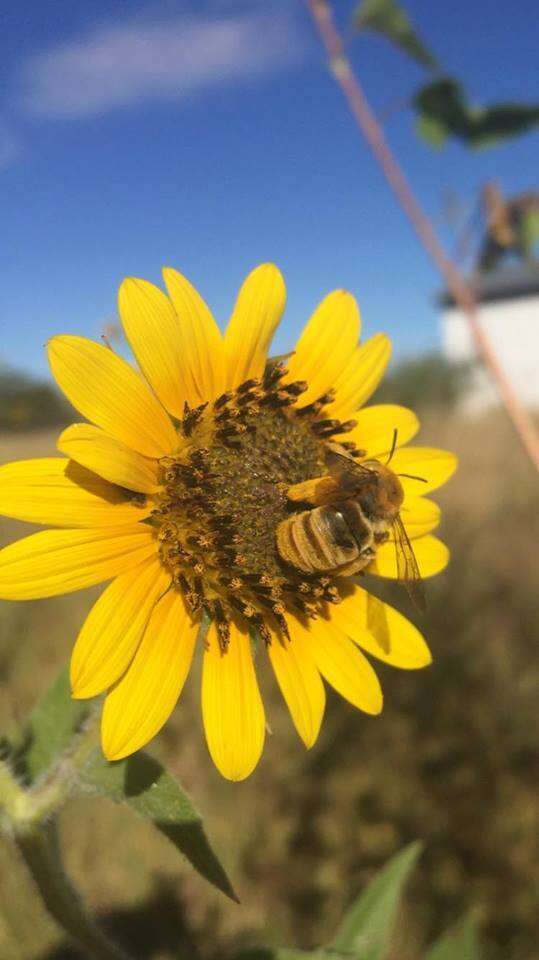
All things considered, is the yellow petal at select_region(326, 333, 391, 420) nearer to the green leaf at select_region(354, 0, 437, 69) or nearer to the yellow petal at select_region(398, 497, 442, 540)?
the yellow petal at select_region(398, 497, 442, 540)

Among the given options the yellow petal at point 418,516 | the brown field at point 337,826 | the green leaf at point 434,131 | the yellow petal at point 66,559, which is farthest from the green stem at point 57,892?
the green leaf at point 434,131

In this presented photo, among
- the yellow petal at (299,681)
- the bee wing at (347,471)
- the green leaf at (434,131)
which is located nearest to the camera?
the yellow petal at (299,681)

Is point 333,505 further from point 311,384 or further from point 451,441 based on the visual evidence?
point 451,441

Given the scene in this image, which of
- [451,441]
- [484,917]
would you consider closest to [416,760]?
[484,917]

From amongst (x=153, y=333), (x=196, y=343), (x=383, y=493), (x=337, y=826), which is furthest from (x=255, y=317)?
(x=337, y=826)

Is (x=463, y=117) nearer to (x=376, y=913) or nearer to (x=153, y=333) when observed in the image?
(x=153, y=333)

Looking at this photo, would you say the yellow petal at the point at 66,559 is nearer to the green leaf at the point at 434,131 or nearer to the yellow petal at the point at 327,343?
the yellow petal at the point at 327,343
